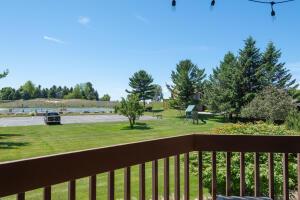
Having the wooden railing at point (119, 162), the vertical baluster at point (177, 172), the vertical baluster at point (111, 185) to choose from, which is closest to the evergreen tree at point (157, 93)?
the wooden railing at point (119, 162)

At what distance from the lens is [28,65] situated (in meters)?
54.9

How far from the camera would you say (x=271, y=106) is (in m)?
27.4

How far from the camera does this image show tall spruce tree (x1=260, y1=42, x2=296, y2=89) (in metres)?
39.9

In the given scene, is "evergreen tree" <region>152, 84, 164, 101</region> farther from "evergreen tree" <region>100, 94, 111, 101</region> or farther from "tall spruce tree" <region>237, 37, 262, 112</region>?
"evergreen tree" <region>100, 94, 111, 101</region>

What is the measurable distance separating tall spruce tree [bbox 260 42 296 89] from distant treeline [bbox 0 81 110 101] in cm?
5701

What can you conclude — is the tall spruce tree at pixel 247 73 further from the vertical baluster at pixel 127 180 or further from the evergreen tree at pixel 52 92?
the evergreen tree at pixel 52 92

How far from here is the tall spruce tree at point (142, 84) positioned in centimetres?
5776

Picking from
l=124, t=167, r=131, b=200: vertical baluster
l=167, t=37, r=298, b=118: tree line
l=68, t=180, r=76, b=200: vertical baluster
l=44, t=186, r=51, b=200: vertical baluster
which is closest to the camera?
l=44, t=186, r=51, b=200: vertical baluster

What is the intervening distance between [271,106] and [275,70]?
14.4 m

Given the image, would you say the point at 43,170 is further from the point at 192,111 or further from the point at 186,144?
the point at 192,111

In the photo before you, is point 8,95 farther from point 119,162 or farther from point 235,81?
point 119,162

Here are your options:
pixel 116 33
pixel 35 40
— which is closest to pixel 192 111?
pixel 116 33

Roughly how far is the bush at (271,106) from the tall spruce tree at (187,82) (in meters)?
14.9

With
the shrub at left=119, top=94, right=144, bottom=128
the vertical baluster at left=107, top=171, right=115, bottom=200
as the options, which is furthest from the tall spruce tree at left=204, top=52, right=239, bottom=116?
the vertical baluster at left=107, top=171, right=115, bottom=200
